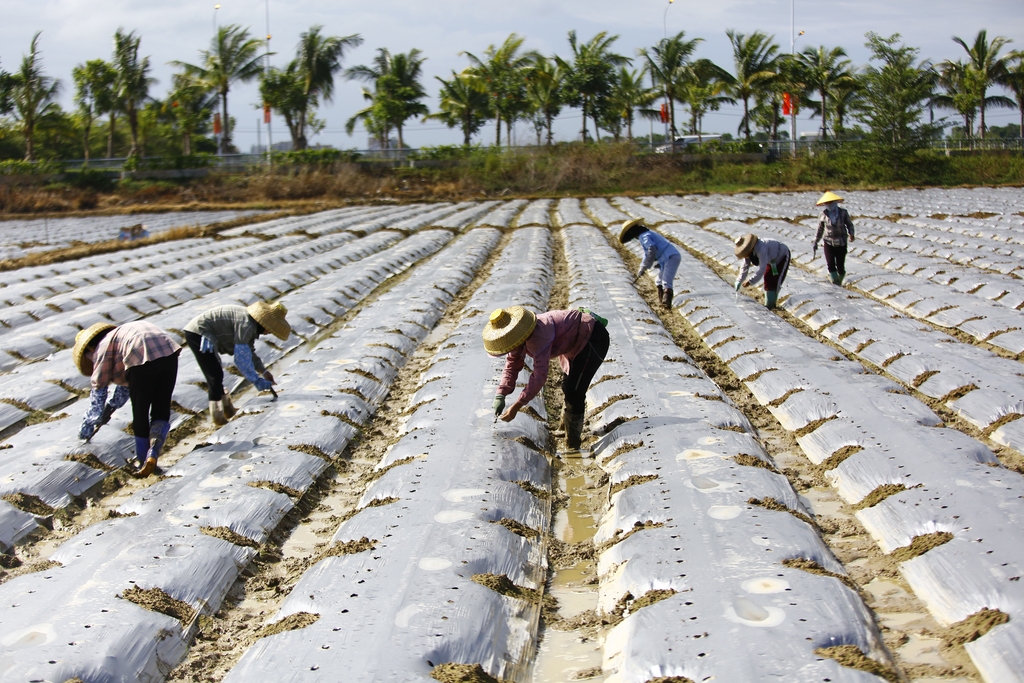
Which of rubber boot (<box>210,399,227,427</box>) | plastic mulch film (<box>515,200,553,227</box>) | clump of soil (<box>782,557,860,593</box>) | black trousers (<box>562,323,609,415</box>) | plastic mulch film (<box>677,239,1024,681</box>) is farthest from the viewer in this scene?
plastic mulch film (<box>515,200,553,227</box>)

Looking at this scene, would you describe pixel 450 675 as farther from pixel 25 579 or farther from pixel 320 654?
A: pixel 25 579

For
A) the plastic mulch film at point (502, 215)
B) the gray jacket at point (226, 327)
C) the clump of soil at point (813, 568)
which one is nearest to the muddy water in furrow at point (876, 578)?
the clump of soil at point (813, 568)

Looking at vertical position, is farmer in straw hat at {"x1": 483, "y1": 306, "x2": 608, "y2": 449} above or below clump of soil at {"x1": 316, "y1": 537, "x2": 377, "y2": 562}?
above

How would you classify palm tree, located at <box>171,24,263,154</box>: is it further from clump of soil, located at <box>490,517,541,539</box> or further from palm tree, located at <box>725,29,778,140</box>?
clump of soil, located at <box>490,517,541,539</box>

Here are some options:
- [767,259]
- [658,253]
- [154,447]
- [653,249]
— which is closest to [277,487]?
[154,447]

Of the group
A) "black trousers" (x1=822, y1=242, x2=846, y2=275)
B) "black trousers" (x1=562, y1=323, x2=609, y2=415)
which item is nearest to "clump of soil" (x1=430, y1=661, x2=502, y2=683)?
"black trousers" (x1=562, y1=323, x2=609, y2=415)

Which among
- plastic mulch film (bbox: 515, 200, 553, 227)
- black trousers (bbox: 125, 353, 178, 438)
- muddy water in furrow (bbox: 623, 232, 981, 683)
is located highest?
plastic mulch film (bbox: 515, 200, 553, 227)

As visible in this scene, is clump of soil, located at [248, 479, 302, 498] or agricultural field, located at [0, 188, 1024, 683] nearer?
agricultural field, located at [0, 188, 1024, 683]

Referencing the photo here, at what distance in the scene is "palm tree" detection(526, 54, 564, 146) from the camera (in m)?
32.3

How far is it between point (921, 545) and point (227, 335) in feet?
12.9

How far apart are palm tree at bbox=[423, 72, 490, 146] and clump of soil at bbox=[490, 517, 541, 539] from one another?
30892 millimetres

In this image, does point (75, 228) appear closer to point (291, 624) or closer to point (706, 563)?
point (291, 624)

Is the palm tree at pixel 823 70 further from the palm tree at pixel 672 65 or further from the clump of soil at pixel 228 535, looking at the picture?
the clump of soil at pixel 228 535

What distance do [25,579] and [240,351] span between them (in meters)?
2.14
